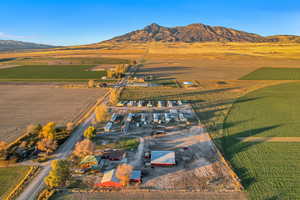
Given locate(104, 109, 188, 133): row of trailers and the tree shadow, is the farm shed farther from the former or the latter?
locate(104, 109, 188, 133): row of trailers

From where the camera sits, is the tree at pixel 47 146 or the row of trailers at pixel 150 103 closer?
the tree at pixel 47 146

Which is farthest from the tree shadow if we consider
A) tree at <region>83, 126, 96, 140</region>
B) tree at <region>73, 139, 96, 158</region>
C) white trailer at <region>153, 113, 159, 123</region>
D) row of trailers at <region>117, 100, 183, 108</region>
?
tree at <region>83, 126, 96, 140</region>

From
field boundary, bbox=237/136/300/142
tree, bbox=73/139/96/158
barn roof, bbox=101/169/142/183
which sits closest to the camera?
barn roof, bbox=101/169/142/183

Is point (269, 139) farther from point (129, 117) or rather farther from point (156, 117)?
point (129, 117)

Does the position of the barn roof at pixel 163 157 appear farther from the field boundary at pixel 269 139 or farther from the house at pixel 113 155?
the field boundary at pixel 269 139

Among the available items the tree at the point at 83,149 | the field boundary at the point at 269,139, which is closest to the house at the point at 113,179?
the tree at the point at 83,149

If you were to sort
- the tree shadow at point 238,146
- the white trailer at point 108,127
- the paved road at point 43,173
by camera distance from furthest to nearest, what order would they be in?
the white trailer at point 108,127 < the tree shadow at point 238,146 < the paved road at point 43,173

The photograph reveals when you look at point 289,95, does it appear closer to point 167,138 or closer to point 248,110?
point 248,110
